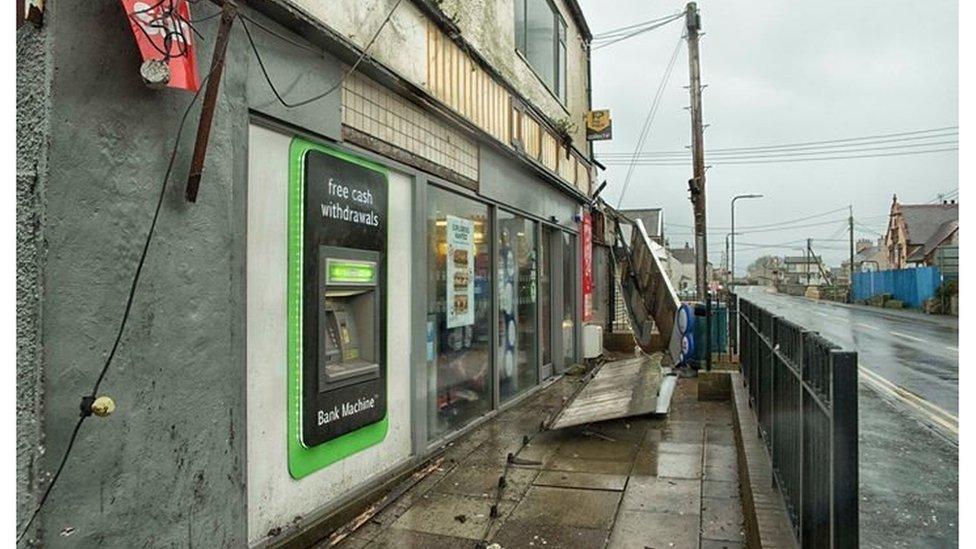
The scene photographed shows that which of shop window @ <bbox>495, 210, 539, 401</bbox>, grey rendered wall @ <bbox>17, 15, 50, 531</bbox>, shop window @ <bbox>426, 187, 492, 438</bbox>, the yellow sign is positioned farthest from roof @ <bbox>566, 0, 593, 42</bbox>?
grey rendered wall @ <bbox>17, 15, 50, 531</bbox>

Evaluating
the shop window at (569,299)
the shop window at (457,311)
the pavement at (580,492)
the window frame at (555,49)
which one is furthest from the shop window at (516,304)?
the window frame at (555,49)

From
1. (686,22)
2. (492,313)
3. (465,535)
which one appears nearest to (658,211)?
(686,22)

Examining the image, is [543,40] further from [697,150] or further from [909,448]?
[909,448]

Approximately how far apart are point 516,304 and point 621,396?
2161mm

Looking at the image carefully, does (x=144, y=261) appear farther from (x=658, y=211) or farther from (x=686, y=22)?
(x=658, y=211)

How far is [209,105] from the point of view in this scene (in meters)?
3.29

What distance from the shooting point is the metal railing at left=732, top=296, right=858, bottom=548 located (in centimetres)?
218

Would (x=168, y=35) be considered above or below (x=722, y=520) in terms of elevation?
above

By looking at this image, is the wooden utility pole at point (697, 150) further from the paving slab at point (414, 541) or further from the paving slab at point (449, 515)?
the paving slab at point (414, 541)

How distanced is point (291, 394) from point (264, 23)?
8.09ft

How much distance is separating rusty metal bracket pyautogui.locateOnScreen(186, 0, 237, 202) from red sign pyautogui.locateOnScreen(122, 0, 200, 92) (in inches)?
3.5

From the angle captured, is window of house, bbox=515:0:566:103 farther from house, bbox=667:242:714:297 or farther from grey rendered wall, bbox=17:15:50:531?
house, bbox=667:242:714:297

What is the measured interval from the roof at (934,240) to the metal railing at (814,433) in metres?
53.9

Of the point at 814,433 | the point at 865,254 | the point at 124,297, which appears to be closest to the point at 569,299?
the point at 814,433
